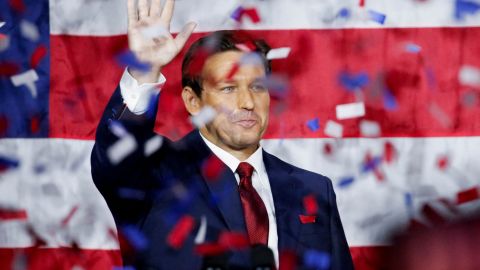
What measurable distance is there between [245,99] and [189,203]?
217 mm

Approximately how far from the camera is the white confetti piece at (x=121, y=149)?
4.25 feet

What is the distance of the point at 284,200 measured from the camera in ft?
4.92

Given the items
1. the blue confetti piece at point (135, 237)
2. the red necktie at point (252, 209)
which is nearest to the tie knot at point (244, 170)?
the red necktie at point (252, 209)

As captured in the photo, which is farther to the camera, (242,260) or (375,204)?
(375,204)

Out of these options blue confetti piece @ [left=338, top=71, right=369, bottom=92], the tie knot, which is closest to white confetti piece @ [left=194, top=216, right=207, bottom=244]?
the tie knot

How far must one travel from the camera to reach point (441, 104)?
1635 millimetres

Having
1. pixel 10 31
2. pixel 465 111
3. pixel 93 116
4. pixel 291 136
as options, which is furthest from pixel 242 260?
pixel 10 31

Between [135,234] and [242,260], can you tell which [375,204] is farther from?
[135,234]

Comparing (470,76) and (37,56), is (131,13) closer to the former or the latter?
(37,56)

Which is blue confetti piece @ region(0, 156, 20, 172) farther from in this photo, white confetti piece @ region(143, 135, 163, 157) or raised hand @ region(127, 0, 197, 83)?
raised hand @ region(127, 0, 197, 83)

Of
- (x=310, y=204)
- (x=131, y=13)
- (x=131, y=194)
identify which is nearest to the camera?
(x=131, y=13)

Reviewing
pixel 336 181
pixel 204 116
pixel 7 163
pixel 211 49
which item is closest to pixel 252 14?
pixel 211 49

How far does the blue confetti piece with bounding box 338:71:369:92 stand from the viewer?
1.64 meters

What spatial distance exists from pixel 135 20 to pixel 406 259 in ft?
2.27
